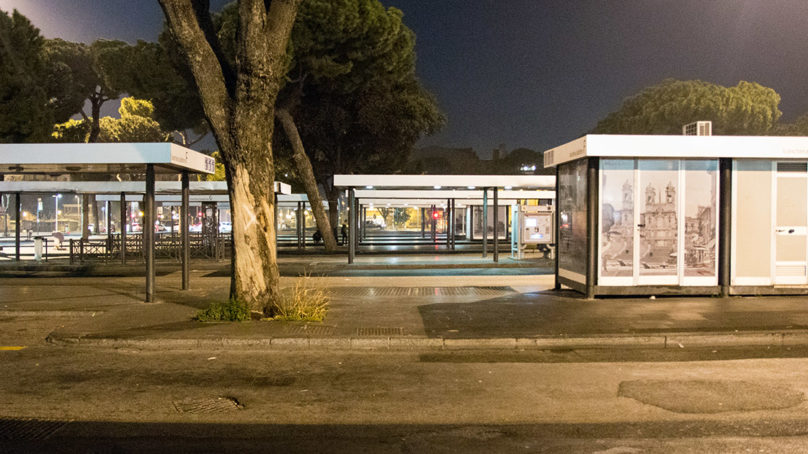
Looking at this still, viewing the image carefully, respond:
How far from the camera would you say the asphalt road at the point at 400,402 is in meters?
4.58

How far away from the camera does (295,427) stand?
4934mm

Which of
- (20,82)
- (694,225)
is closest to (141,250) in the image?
(20,82)

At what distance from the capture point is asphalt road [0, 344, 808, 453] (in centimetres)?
458

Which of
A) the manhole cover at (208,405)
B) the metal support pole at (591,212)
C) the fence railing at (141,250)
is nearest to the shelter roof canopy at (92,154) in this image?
the manhole cover at (208,405)

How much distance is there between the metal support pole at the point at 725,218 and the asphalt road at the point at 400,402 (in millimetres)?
3747

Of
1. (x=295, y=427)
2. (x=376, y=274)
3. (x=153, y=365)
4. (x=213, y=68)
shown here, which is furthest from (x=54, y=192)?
(x=295, y=427)

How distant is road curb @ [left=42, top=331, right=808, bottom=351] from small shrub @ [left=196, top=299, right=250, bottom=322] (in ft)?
3.87

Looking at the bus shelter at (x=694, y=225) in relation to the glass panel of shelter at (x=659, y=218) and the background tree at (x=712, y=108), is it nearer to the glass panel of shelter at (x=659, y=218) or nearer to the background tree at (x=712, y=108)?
the glass panel of shelter at (x=659, y=218)

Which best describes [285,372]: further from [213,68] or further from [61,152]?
[61,152]

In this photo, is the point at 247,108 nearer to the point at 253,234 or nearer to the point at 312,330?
the point at 253,234

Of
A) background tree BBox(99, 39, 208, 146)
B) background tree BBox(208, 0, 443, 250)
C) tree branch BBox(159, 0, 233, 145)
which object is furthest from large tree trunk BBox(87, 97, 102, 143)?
tree branch BBox(159, 0, 233, 145)

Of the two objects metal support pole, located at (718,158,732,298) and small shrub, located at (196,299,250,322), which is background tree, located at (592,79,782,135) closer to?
metal support pole, located at (718,158,732,298)

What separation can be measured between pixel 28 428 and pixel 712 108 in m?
47.8

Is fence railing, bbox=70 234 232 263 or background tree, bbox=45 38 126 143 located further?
background tree, bbox=45 38 126 143
